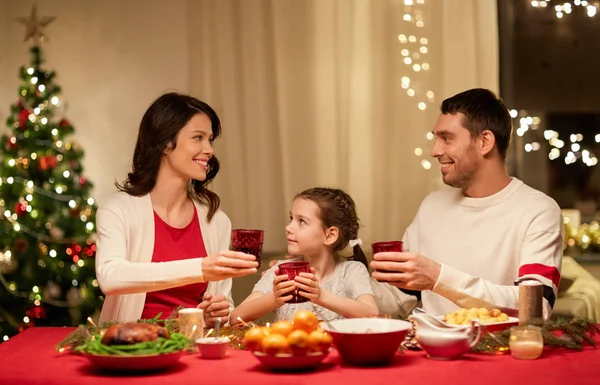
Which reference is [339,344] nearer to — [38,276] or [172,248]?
[172,248]

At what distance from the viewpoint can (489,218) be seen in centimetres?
329

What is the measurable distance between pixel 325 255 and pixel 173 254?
60cm

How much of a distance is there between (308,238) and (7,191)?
2.85 m

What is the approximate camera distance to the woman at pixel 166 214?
320cm

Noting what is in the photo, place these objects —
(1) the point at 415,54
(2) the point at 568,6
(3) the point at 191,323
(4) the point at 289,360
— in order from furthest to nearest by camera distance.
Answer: (2) the point at 568,6 < (1) the point at 415,54 < (3) the point at 191,323 < (4) the point at 289,360

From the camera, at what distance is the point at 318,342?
7.20ft

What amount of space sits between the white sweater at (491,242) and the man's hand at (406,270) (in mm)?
93

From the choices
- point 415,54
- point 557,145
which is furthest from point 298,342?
point 557,145

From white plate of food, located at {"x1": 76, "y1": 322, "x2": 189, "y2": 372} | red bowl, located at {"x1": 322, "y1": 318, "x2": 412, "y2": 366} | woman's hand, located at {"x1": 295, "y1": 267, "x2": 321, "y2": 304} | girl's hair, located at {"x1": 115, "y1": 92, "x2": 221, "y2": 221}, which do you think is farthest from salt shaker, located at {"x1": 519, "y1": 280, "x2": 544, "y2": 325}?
girl's hair, located at {"x1": 115, "y1": 92, "x2": 221, "y2": 221}

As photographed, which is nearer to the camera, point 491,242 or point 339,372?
point 339,372

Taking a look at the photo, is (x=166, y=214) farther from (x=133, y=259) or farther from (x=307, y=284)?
(x=307, y=284)

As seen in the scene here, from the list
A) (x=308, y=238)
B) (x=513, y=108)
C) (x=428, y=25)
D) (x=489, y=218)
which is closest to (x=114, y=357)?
(x=308, y=238)

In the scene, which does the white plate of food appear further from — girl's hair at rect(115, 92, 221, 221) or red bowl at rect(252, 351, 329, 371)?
girl's hair at rect(115, 92, 221, 221)

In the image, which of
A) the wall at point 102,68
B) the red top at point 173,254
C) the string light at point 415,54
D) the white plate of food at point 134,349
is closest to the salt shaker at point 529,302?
the white plate of food at point 134,349
